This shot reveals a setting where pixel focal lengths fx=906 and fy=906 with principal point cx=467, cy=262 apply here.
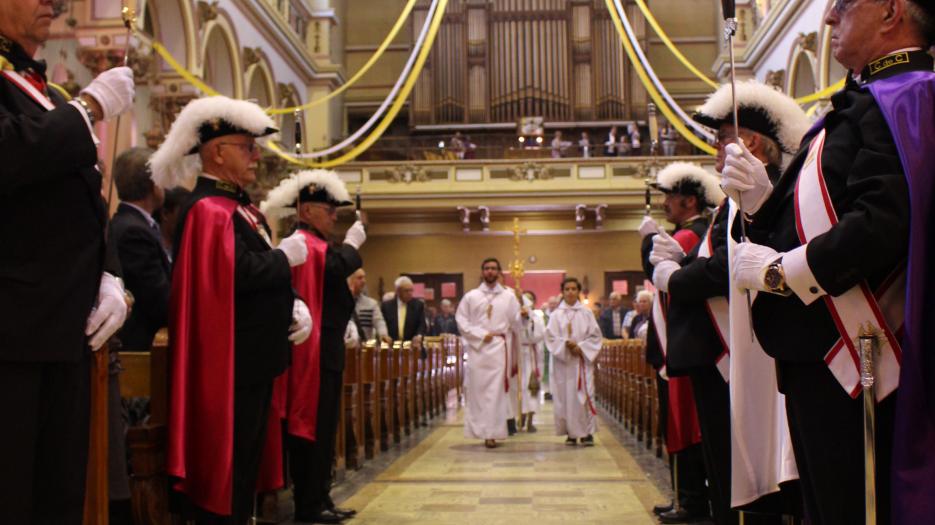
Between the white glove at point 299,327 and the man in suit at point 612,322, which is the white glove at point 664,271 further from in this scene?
the man in suit at point 612,322

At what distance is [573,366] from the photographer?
9.22 meters

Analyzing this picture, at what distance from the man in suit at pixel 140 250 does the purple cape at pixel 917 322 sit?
2.90 m

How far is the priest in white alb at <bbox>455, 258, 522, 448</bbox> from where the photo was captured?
28.6ft

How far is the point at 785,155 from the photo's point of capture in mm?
3373

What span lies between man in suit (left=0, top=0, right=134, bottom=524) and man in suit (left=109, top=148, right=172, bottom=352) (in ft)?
4.61

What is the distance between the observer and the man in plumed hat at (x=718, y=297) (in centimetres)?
317

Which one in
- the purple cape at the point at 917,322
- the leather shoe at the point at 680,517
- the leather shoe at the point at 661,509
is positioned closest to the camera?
the purple cape at the point at 917,322

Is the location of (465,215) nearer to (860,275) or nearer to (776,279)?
(776,279)

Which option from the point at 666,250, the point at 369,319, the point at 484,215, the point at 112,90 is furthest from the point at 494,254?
the point at 112,90

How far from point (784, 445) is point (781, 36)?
53.9 feet

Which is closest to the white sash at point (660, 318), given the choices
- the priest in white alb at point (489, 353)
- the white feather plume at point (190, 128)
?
the white feather plume at point (190, 128)

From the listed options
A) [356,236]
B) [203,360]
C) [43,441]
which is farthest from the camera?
[356,236]

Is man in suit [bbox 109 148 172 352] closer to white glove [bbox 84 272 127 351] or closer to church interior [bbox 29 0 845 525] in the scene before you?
white glove [bbox 84 272 127 351]

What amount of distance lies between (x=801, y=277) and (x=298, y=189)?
11.3 feet
